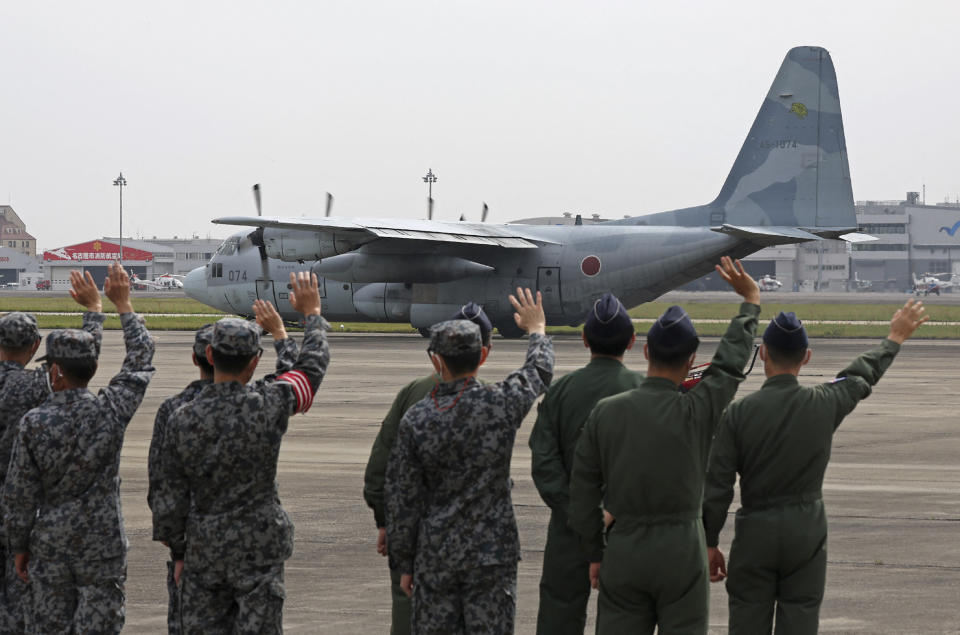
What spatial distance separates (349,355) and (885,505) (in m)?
21.8

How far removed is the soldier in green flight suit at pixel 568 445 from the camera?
6.51 meters

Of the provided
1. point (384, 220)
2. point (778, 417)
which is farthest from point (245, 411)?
point (384, 220)

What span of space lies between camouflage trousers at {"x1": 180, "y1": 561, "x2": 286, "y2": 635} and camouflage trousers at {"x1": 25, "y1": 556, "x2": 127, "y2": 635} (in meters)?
0.67

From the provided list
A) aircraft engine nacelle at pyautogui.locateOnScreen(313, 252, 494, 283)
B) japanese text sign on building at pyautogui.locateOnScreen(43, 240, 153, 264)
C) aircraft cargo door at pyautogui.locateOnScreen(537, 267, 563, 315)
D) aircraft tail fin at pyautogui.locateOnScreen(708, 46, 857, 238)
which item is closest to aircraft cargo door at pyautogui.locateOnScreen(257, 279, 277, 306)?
aircraft engine nacelle at pyautogui.locateOnScreen(313, 252, 494, 283)

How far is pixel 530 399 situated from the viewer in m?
6.14

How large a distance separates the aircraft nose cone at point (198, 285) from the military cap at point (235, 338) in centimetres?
3575

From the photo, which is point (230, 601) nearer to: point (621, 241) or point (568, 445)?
point (568, 445)

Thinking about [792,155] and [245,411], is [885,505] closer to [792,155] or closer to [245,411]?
[245,411]

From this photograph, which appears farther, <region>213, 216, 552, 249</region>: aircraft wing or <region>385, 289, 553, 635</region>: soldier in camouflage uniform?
<region>213, 216, 552, 249</region>: aircraft wing

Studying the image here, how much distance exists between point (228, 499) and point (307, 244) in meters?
28.6

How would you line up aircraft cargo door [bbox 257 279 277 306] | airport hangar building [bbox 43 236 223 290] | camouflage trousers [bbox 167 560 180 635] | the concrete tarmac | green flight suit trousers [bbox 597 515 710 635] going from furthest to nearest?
airport hangar building [bbox 43 236 223 290], aircraft cargo door [bbox 257 279 277 306], the concrete tarmac, camouflage trousers [bbox 167 560 180 635], green flight suit trousers [bbox 597 515 710 635]

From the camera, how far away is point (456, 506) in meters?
5.89

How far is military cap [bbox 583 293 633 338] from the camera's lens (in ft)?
21.4

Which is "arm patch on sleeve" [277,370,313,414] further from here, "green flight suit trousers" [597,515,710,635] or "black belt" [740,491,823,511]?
"black belt" [740,491,823,511]
